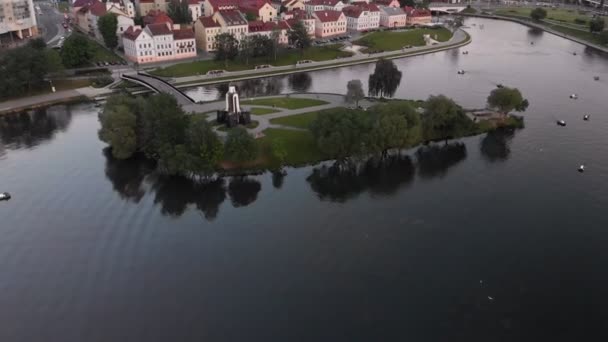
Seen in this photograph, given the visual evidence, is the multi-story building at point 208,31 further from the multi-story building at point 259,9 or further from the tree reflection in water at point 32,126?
the tree reflection in water at point 32,126

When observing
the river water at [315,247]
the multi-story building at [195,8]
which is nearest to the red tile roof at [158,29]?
the multi-story building at [195,8]

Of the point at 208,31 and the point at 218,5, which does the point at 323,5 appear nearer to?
the point at 218,5

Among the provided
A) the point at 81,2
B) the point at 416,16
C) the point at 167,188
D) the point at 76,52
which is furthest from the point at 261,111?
the point at 416,16

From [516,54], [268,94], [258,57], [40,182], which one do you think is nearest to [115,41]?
[258,57]

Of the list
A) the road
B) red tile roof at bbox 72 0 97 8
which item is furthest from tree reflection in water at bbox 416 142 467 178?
red tile roof at bbox 72 0 97 8

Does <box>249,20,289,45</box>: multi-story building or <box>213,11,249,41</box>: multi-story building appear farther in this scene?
<box>249,20,289,45</box>: multi-story building

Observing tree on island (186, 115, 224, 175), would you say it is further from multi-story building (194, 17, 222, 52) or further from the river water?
multi-story building (194, 17, 222, 52)
